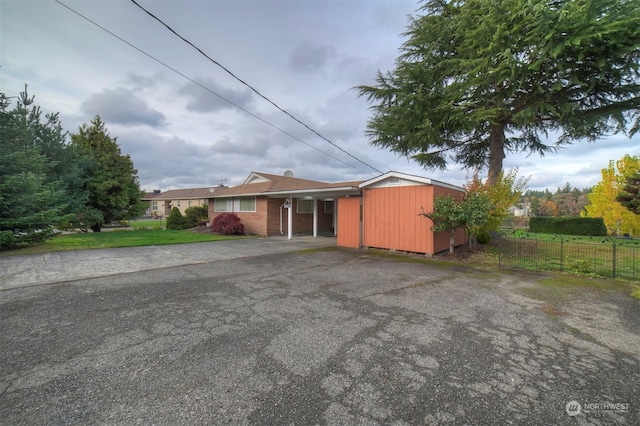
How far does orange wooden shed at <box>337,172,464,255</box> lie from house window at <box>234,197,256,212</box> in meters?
7.18

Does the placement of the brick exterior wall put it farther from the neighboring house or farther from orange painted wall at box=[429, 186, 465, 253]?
the neighboring house

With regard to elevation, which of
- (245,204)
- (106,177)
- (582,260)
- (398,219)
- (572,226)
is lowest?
(582,260)

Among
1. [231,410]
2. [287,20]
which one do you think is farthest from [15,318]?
[287,20]

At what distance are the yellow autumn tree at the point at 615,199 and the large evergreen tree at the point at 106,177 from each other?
102ft

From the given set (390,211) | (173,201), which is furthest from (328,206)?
(173,201)

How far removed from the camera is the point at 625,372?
2.45 m

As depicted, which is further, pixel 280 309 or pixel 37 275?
pixel 37 275

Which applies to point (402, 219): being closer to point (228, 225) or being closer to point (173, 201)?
point (228, 225)

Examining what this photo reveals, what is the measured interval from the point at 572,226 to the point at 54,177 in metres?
33.0

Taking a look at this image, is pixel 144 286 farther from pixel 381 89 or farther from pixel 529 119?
pixel 529 119

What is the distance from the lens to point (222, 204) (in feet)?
61.4

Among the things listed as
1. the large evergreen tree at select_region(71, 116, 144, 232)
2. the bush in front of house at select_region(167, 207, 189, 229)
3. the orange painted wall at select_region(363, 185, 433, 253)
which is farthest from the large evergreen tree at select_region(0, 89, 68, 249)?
the orange painted wall at select_region(363, 185, 433, 253)

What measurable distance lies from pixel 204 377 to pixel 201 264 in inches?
219

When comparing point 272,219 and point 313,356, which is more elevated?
point 272,219
